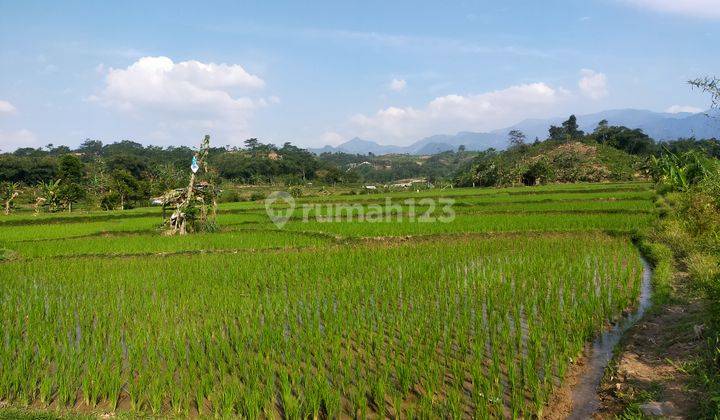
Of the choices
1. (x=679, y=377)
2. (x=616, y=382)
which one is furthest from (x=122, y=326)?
(x=679, y=377)

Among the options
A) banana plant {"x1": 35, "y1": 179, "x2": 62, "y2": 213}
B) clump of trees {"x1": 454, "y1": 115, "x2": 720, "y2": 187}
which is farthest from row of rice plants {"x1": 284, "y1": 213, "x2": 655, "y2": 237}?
clump of trees {"x1": 454, "y1": 115, "x2": 720, "y2": 187}

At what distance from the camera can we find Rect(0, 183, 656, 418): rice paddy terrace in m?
3.96

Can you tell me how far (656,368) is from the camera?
432cm

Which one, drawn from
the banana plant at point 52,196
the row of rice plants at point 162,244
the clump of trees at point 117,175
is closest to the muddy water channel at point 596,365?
the row of rice plants at point 162,244

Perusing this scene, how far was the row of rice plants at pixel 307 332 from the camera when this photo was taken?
3.94 m

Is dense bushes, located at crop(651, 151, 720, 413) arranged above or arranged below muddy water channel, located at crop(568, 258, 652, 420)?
above

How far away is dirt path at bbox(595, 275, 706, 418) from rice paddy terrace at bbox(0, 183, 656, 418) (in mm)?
415

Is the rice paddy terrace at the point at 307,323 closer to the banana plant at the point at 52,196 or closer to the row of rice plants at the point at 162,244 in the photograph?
the row of rice plants at the point at 162,244

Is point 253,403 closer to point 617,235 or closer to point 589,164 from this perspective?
point 617,235

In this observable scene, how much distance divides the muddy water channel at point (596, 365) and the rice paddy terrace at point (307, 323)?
0.53ft

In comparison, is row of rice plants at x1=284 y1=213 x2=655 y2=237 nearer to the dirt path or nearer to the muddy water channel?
the muddy water channel

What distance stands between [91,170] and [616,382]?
49276 mm

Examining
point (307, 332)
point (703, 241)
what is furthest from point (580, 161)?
point (307, 332)

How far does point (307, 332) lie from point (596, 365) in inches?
119
